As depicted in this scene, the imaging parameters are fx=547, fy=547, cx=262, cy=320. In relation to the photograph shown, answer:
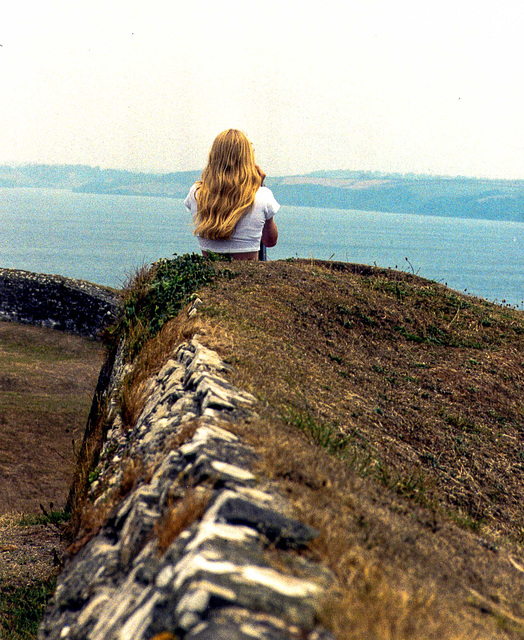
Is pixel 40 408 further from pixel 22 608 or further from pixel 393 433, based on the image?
pixel 393 433

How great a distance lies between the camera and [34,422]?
17.2 m

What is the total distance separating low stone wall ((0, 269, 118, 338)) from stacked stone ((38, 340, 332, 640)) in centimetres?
2606

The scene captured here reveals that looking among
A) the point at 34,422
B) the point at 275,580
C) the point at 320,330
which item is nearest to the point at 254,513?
the point at 275,580

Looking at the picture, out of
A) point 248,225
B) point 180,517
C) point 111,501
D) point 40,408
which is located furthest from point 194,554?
point 40,408

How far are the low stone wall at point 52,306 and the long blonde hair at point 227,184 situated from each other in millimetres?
21867

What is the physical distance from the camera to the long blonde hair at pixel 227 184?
7566 millimetres

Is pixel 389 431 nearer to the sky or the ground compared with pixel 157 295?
nearer to the ground

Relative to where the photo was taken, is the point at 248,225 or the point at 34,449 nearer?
the point at 248,225

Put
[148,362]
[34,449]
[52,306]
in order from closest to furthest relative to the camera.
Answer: [148,362] → [34,449] → [52,306]

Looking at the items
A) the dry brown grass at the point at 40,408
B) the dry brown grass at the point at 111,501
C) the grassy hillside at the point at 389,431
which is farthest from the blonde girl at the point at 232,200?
the dry brown grass at the point at 111,501

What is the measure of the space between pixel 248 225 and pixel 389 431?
12.8 feet

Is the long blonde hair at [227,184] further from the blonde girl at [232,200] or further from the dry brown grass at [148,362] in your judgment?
the dry brown grass at [148,362]

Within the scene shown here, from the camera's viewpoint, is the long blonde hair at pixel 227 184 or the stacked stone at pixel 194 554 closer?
the stacked stone at pixel 194 554

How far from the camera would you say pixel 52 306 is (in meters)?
28.9
